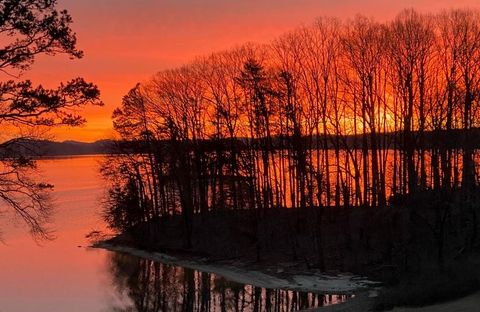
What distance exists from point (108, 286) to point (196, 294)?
779cm

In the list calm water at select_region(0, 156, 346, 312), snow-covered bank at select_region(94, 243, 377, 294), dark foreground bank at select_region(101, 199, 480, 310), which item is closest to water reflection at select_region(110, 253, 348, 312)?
calm water at select_region(0, 156, 346, 312)

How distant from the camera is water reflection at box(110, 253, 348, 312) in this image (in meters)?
29.4

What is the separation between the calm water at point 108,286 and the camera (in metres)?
30.5

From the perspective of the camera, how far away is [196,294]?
33500mm

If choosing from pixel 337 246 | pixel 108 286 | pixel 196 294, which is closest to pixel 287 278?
pixel 196 294

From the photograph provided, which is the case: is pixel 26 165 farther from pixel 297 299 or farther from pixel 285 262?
pixel 285 262

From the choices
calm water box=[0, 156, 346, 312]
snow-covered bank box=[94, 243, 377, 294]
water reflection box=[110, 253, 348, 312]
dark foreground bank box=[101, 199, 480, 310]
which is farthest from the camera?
snow-covered bank box=[94, 243, 377, 294]

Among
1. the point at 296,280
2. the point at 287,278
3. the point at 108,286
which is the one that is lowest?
the point at 108,286

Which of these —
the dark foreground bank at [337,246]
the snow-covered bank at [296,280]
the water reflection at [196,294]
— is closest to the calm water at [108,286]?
the water reflection at [196,294]

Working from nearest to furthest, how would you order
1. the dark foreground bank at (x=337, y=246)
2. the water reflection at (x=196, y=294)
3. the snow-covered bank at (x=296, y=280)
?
1. the dark foreground bank at (x=337, y=246)
2. the water reflection at (x=196, y=294)
3. the snow-covered bank at (x=296, y=280)

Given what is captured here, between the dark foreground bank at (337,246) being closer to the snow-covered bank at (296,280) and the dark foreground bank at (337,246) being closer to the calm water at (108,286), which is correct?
the snow-covered bank at (296,280)

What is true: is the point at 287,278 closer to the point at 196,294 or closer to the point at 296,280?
the point at 296,280

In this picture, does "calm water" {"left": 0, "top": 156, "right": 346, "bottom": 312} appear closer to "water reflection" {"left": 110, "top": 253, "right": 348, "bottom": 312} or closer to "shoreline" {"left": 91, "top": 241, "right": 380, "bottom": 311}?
"water reflection" {"left": 110, "top": 253, "right": 348, "bottom": 312}

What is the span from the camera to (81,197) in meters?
103
